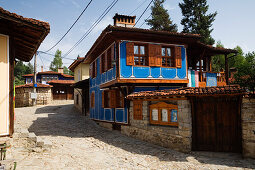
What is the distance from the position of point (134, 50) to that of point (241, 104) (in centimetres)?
589

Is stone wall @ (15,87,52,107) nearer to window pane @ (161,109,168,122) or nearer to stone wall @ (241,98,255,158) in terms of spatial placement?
window pane @ (161,109,168,122)

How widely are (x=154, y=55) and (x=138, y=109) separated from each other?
312 cm

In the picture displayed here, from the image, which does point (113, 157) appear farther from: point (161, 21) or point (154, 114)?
point (161, 21)

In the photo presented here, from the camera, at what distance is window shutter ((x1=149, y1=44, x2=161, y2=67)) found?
35.0 feet

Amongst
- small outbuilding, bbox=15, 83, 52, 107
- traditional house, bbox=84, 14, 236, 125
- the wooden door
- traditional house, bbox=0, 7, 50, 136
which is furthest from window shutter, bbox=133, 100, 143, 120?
small outbuilding, bbox=15, 83, 52, 107

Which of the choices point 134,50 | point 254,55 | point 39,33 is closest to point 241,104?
point 254,55

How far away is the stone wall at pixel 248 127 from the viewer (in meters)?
6.48

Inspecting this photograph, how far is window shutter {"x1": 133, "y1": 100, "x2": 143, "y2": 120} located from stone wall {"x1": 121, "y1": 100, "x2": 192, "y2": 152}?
0.66ft

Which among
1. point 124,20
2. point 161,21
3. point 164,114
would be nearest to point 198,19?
point 161,21

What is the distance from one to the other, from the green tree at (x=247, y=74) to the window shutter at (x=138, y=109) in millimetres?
4560

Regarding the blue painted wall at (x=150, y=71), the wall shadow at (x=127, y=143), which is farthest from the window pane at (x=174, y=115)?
the blue painted wall at (x=150, y=71)

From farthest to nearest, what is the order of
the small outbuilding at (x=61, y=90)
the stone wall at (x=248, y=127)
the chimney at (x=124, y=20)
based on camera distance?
1. the small outbuilding at (x=61, y=90)
2. the chimney at (x=124, y=20)
3. the stone wall at (x=248, y=127)

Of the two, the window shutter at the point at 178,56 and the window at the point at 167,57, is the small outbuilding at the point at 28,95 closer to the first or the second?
the window at the point at 167,57

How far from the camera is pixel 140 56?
1066cm
